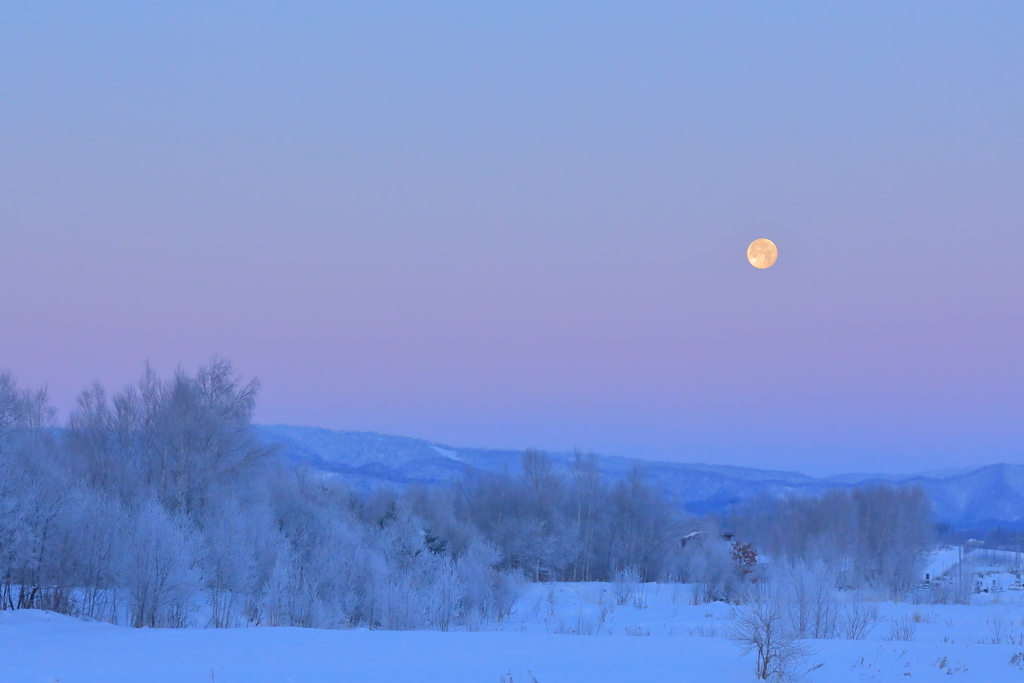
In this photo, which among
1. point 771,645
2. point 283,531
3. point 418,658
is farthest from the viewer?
point 283,531

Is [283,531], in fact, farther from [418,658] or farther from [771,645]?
[771,645]

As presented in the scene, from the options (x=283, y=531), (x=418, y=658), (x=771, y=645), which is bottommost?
(x=283, y=531)

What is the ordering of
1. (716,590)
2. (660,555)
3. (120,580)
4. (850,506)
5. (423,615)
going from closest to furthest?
1. (120,580)
2. (423,615)
3. (716,590)
4. (660,555)
5. (850,506)

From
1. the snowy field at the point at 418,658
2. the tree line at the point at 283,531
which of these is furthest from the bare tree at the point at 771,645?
the tree line at the point at 283,531

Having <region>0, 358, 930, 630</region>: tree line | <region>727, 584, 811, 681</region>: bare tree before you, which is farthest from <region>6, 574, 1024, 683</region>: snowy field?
<region>0, 358, 930, 630</region>: tree line

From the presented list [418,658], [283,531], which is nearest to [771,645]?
[418,658]

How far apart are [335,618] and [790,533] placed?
51.8 m

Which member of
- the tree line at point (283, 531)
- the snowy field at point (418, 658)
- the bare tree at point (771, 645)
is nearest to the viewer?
the snowy field at point (418, 658)

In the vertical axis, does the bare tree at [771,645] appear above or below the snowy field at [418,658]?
above

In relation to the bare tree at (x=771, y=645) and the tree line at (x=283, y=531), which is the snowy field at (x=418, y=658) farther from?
the tree line at (x=283, y=531)

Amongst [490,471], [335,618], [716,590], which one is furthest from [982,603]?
[490,471]

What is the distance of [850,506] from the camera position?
200 ft

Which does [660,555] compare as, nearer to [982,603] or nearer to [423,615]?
[982,603]

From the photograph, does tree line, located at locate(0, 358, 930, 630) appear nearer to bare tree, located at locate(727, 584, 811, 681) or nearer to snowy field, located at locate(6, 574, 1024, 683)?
snowy field, located at locate(6, 574, 1024, 683)
